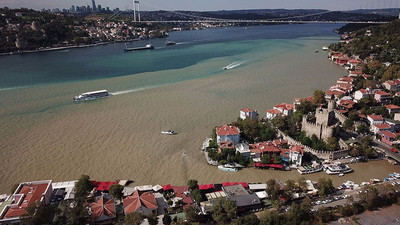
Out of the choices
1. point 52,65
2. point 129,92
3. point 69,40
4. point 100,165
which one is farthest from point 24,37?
point 100,165

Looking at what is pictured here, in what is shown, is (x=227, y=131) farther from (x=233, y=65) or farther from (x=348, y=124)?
(x=233, y=65)

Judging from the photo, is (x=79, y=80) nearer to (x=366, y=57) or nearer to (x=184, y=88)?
(x=184, y=88)

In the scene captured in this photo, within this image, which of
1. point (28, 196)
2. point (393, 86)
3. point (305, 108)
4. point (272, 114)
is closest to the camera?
point (28, 196)

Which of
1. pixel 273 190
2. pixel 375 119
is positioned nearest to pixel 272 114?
pixel 375 119

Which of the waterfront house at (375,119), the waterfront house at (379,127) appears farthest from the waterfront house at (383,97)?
the waterfront house at (379,127)

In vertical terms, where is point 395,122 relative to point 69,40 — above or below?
below
